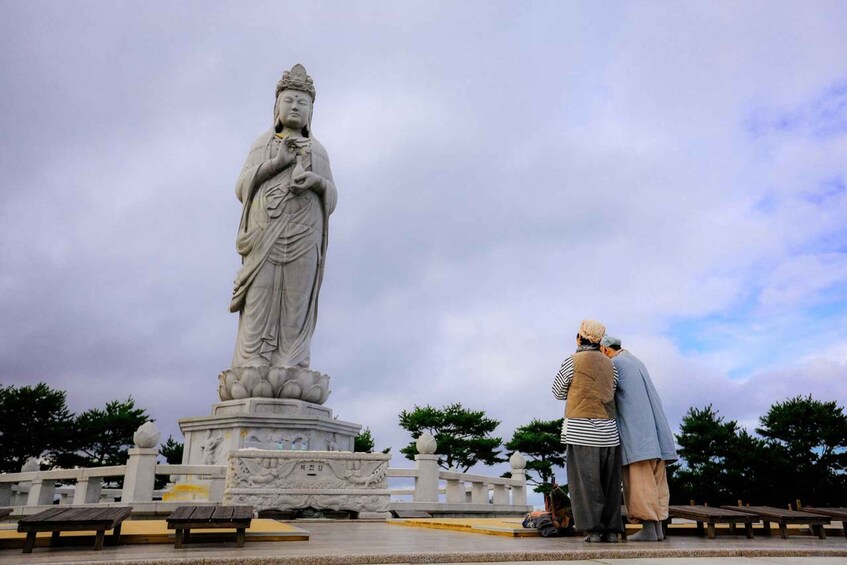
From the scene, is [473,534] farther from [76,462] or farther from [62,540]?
[76,462]

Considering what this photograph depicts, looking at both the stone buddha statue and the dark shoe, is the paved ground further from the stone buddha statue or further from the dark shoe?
the stone buddha statue

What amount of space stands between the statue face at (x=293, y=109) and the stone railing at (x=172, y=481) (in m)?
6.90

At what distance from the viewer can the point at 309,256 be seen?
13.5 meters

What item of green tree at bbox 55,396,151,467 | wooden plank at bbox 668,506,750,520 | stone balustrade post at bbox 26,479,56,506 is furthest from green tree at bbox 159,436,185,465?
wooden plank at bbox 668,506,750,520

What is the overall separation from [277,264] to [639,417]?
9317 mm

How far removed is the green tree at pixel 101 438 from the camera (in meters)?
21.8

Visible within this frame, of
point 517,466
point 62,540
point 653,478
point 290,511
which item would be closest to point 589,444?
point 653,478

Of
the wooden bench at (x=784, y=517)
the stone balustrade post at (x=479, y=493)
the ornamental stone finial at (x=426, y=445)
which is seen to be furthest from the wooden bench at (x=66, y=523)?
the stone balustrade post at (x=479, y=493)

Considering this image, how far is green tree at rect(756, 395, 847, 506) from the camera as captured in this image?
1711cm

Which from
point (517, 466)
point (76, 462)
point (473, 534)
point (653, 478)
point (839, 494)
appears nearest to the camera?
point (653, 478)

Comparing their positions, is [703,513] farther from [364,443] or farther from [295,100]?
[364,443]

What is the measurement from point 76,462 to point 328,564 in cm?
2203

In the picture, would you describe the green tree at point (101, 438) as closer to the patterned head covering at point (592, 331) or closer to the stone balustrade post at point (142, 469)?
the stone balustrade post at point (142, 469)

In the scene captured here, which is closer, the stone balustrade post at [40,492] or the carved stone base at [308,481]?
the carved stone base at [308,481]
